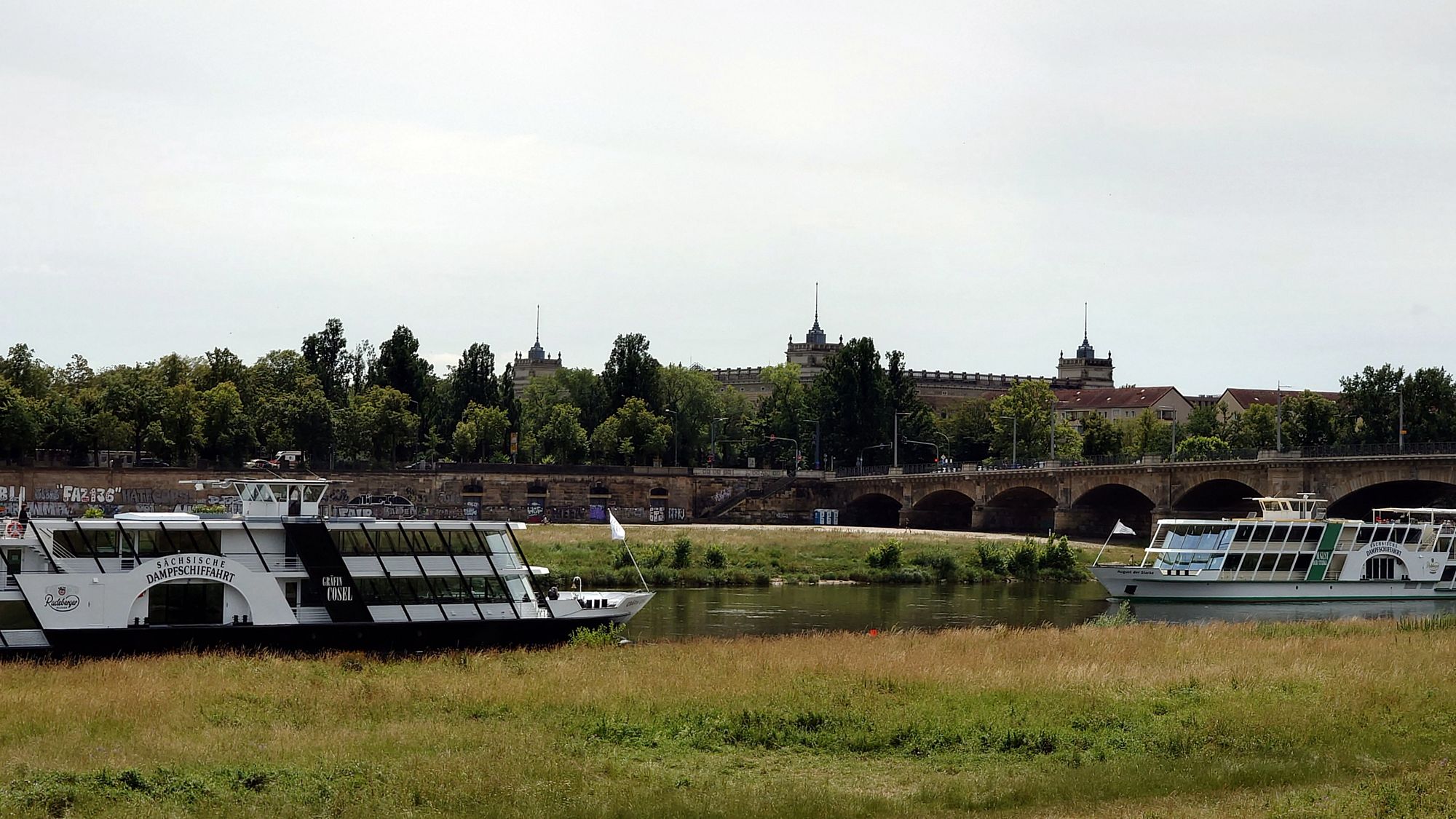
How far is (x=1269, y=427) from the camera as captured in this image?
151 m

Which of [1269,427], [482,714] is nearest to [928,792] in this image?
[482,714]

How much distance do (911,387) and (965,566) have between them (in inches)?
3117

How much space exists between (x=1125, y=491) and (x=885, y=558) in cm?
4067

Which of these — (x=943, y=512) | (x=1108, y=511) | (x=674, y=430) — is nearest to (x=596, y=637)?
(x=1108, y=511)

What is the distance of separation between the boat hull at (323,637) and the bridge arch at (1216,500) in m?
67.8

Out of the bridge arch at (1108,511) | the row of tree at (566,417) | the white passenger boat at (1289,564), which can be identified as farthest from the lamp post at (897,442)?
the white passenger boat at (1289,564)

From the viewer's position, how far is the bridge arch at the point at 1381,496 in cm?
9612

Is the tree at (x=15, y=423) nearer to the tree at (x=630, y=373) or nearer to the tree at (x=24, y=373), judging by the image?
the tree at (x=24, y=373)

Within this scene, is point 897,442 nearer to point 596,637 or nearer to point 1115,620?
point 1115,620

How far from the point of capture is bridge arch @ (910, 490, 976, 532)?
13425 centimetres

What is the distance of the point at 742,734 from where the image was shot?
2819 cm

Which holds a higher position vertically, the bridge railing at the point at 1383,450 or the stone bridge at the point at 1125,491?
the bridge railing at the point at 1383,450

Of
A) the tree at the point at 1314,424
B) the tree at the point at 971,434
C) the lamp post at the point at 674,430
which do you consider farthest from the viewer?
the tree at the point at 971,434

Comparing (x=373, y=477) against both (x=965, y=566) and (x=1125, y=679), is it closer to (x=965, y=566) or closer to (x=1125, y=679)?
(x=965, y=566)
